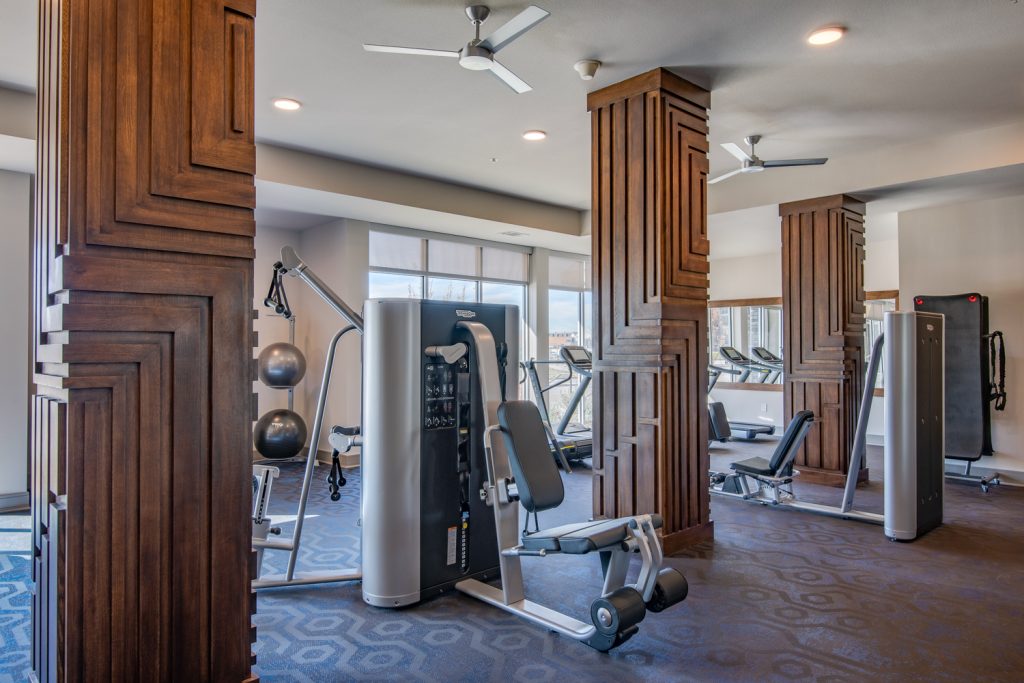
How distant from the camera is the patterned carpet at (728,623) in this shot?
269 centimetres

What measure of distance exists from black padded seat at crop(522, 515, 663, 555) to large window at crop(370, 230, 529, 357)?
4939mm

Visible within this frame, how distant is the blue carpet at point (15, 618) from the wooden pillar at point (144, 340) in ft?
3.35

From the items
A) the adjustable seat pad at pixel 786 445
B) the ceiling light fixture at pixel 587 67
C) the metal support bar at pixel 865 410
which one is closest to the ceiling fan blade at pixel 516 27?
the ceiling light fixture at pixel 587 67

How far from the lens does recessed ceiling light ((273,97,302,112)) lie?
4672 mm

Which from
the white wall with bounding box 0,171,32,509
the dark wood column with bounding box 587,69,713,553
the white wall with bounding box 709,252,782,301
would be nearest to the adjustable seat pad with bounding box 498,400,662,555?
the dark wood column with bounding box 587,69,713,553

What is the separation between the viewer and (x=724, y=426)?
8016 mm

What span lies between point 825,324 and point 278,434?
19.5 feet

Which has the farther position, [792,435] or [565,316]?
[565,316]

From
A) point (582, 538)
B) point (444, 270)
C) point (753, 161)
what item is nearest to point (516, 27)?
point (582, 538)

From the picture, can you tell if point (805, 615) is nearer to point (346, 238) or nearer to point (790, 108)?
point (790, 108)

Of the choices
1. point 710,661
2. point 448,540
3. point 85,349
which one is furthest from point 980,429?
point 85,349

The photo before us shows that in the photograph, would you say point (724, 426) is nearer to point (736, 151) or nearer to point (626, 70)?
point (736, 151)

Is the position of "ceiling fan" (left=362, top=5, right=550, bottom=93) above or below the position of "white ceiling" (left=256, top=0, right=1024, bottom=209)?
below

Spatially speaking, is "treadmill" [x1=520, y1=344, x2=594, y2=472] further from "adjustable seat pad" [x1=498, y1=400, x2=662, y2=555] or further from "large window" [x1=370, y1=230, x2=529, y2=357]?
"adjustable seat pad" [x1=498, y1=400, x2=662, y2=555]
